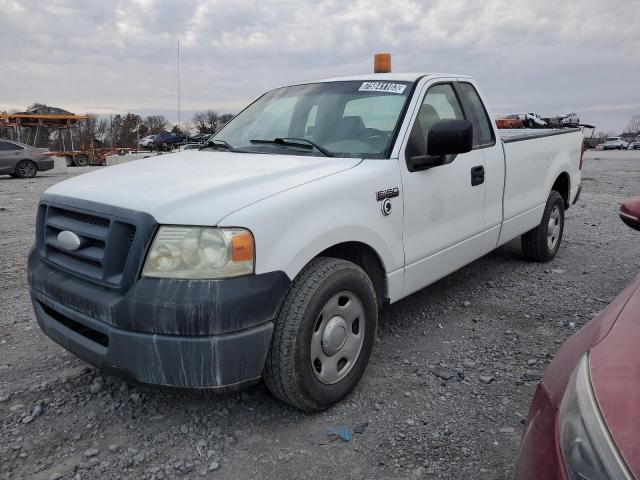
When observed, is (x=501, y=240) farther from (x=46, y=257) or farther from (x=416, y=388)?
(x=46, y=257)

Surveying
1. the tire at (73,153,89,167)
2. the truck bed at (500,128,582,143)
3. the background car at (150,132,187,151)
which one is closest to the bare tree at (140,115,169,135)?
the background car at (150,132,187,151)

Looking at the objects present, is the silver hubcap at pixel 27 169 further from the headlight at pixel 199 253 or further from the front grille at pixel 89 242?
the headlight at pixel 199 253

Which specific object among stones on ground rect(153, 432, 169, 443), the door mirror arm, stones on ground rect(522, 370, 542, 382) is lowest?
stones on ground rect(153, 432, 169, 443)

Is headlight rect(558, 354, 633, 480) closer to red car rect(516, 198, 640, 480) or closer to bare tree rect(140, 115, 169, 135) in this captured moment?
red car rect(516, 198, 640, 480)

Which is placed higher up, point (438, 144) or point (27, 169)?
point (438, 144)

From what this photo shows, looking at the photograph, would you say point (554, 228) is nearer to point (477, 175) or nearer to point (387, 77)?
point (477, 175)

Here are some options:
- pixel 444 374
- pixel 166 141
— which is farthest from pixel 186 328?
pixel 166 141

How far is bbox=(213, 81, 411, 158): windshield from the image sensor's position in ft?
10.3

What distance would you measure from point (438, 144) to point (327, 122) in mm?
755

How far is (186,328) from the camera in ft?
6.95

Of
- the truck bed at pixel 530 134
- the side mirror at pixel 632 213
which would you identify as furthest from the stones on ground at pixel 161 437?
the truck bed at pixel 530 134

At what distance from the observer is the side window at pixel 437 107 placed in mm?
3344

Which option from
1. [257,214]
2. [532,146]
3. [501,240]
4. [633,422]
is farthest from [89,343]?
[532,146]

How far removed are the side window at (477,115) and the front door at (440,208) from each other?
0.13 metres
